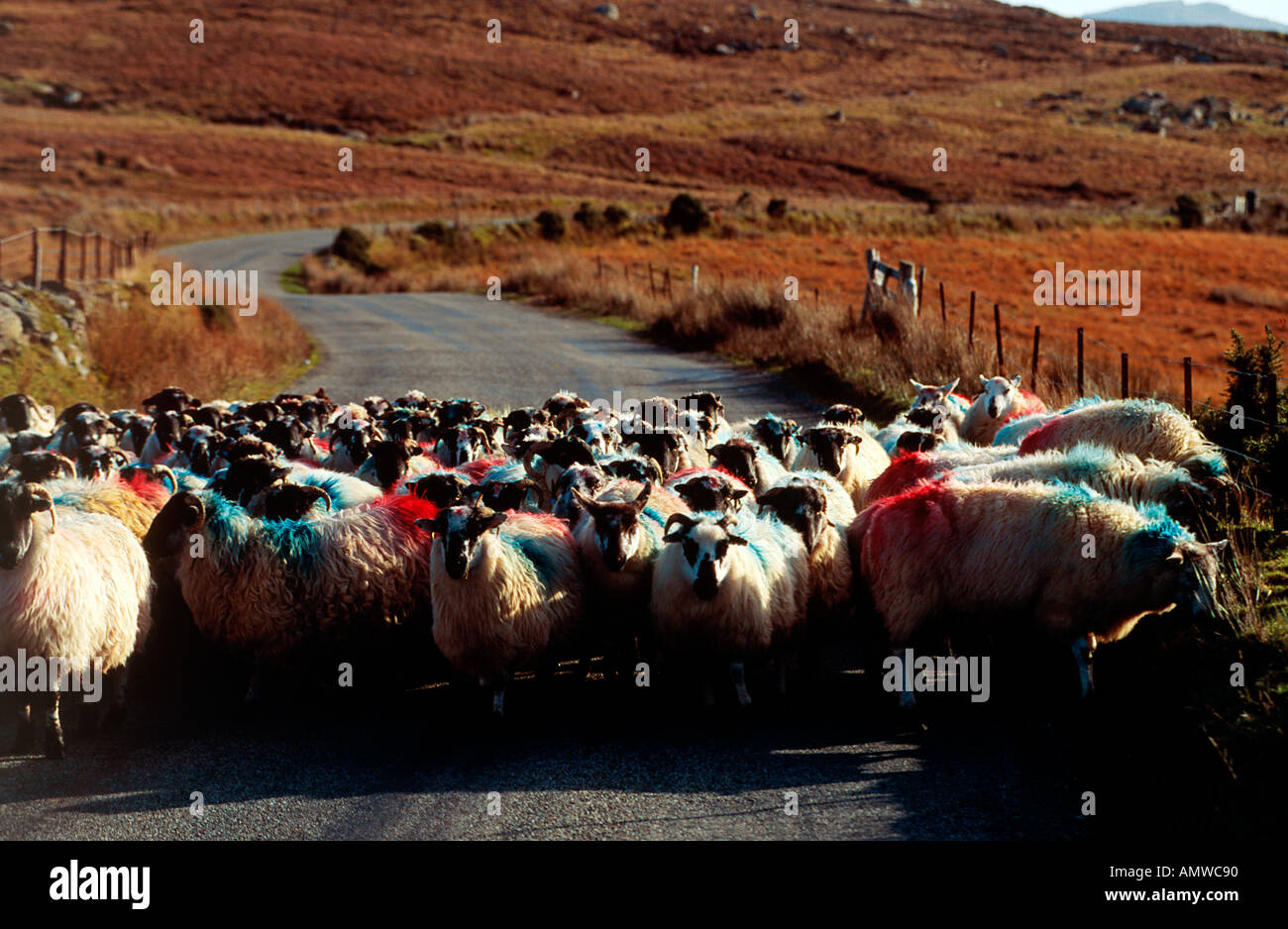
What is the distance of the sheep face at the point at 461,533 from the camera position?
26.3 feet

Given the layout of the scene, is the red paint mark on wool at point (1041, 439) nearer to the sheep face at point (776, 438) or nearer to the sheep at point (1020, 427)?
the sheep at point (1020, 427)

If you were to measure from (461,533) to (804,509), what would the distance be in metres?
2.56

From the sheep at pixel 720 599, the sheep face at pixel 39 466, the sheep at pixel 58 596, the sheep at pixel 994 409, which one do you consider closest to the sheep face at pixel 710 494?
the sheep at pixel 720 599

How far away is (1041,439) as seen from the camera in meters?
11.3

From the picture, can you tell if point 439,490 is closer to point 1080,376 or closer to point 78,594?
point 78,594

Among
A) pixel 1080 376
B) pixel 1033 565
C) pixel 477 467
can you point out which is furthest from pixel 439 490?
pixel 1080 376

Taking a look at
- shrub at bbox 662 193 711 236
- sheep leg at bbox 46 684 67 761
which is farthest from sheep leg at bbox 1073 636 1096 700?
shrub at bbox 662 193 711 236

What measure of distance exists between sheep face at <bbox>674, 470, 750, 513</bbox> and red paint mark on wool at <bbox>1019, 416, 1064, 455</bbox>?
3.11 m

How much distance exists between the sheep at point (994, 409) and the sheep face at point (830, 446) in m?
3.08

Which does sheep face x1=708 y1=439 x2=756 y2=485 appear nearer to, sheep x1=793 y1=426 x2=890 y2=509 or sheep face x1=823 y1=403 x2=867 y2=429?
sheep x1=793 y1=426 x2=890 y2=509

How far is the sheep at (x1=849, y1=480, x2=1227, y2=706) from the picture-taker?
7793mm
